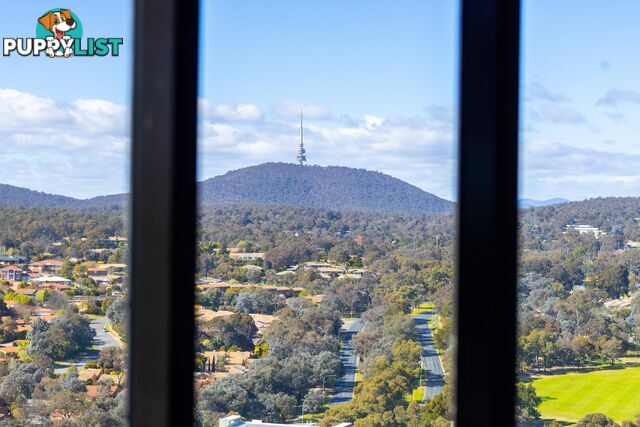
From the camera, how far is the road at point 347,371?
464 centimetres

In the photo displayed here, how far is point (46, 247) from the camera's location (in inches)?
177

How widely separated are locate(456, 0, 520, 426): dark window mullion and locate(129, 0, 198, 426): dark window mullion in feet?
0.78

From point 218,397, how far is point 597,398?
9.54 ft

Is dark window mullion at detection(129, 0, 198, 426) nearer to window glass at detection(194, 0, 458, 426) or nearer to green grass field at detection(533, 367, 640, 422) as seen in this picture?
window glass at detection(194, 0, 458, 426)

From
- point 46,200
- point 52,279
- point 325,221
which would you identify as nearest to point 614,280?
point 325,221

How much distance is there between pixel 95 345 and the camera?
4820mm

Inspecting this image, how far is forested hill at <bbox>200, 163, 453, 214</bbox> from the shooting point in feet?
12.2

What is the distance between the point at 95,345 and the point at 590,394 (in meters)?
3.33

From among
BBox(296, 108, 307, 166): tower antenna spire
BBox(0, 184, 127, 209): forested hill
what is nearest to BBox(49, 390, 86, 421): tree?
BBox(0, 184, 127, 209): forested hill

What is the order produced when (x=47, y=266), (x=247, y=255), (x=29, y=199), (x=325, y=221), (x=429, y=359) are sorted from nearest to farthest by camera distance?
(x=325, y=221) < (x=429, y=359) < (x=247, y=255) < (x=47, y=266) < (x=29, y=199)

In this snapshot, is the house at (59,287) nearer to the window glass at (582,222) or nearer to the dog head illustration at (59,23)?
the dog head illustration at (59,23)

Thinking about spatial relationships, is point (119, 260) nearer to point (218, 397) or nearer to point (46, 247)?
point (46, 247)

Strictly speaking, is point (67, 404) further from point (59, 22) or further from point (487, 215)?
point (487, 215)

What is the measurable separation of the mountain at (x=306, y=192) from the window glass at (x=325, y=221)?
0.04ft
